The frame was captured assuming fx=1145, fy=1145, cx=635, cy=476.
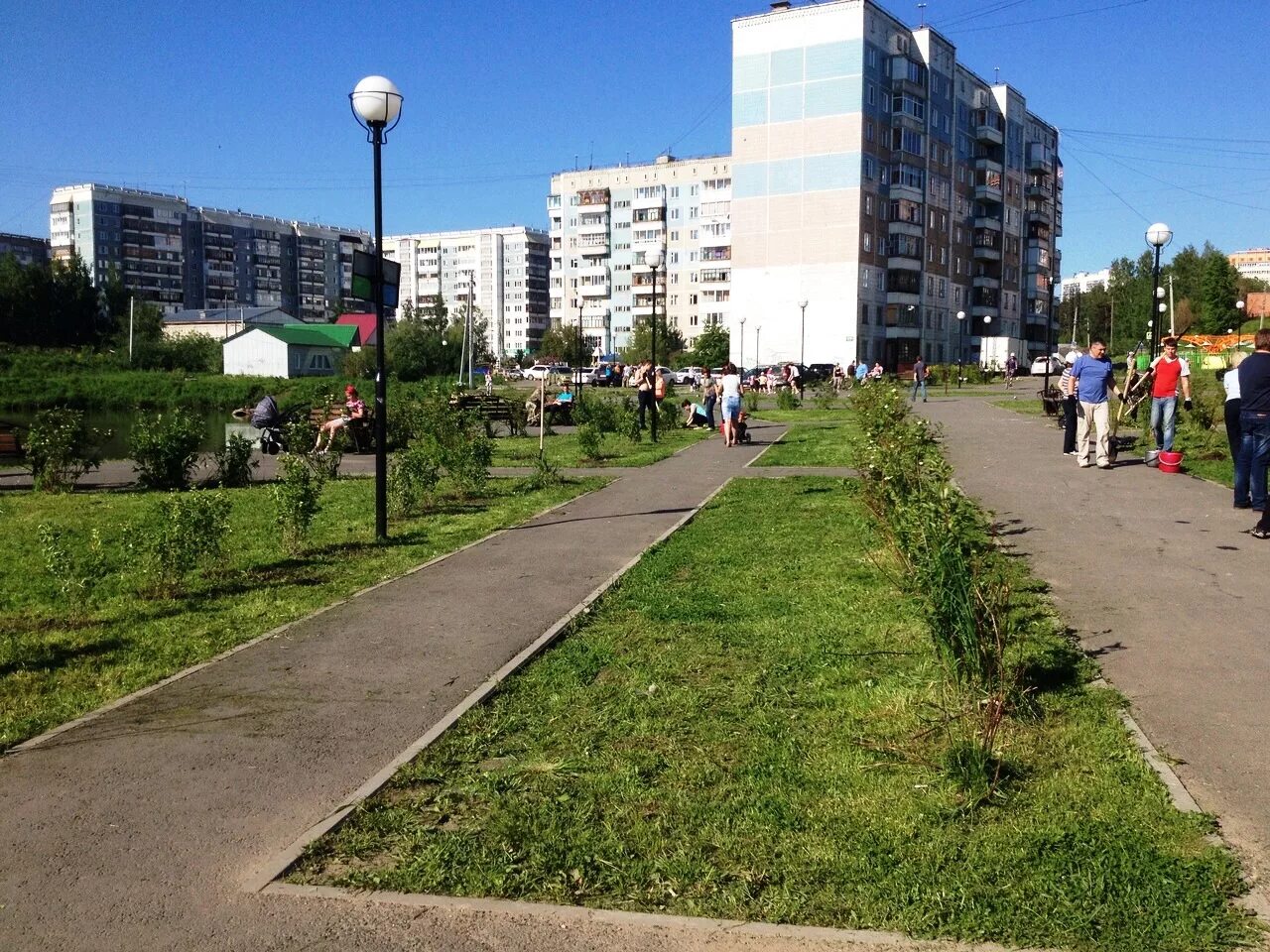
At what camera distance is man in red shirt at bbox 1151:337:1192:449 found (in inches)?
578

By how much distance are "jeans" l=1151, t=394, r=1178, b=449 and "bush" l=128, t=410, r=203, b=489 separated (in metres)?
12.4

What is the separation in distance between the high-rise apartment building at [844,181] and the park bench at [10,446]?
51930mm

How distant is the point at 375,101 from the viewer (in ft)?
32.2

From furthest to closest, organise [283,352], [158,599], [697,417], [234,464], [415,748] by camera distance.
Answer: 1. [283,352]
2. [697,417]
3. [234,464]
4. [158,599]
5. [415,748]

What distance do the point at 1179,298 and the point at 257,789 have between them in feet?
347

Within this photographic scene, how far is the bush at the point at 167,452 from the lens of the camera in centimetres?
1414

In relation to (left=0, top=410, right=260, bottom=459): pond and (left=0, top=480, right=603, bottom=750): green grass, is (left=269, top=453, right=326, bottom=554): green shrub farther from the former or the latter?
(left=0, top=410, right=260, bottom=459): pond

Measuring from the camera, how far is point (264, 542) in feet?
33.4

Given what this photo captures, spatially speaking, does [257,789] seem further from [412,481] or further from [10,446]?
[10,446]

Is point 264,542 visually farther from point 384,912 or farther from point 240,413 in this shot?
point 240,413

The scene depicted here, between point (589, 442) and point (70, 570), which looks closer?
point (70, 570)

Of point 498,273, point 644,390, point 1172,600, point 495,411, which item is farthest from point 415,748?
point 498,273

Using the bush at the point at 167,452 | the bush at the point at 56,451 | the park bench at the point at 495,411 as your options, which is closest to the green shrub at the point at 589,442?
the bush at the point at 167,452

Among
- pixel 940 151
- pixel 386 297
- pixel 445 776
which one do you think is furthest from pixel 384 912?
pixel 940 151
